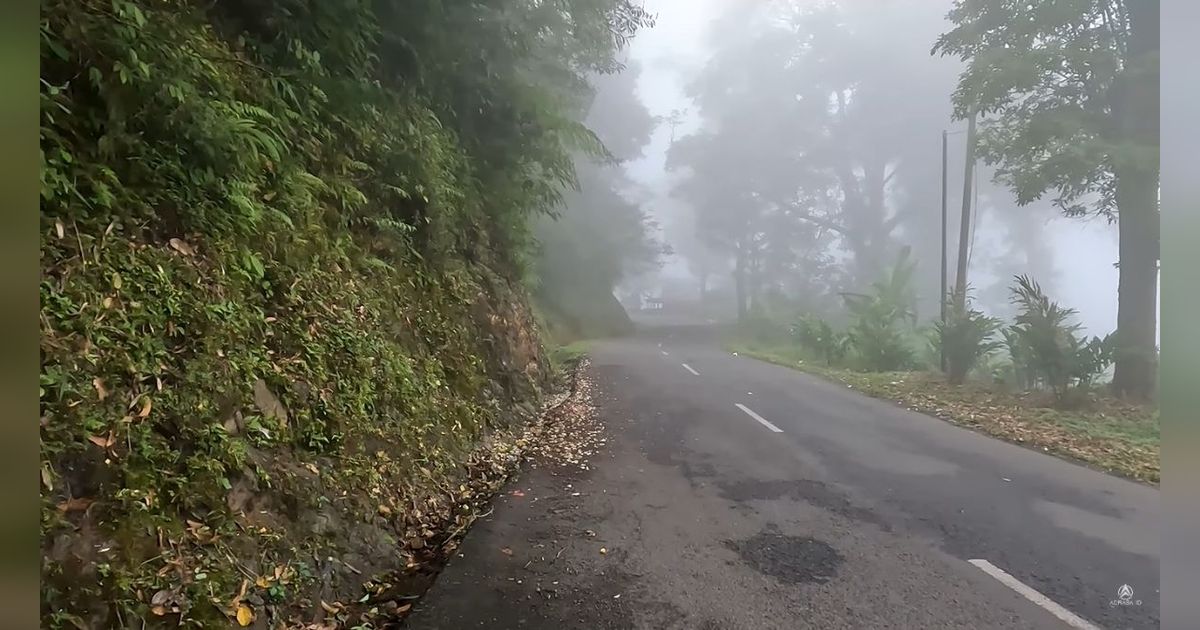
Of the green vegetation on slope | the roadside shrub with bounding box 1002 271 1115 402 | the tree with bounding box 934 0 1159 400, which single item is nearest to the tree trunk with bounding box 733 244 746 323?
the tree with bounding box 934 0 1159 400

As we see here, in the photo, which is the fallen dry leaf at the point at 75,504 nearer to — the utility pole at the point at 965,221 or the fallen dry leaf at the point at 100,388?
the fallen dry leaf at the point at 100,388

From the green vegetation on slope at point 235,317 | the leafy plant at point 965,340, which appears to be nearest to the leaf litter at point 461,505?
the green vegetation on slope at point 235,317

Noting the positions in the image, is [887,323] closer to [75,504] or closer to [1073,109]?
[1073,109]

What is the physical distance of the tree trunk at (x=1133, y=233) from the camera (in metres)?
6.79

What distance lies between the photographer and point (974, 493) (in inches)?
233

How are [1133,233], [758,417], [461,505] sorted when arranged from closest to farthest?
[461,505] → [1133,233] → [758,417]

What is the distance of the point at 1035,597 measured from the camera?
148 inches

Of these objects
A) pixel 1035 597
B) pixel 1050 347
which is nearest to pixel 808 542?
pixel 1035 597

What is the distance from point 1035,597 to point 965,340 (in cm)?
1165

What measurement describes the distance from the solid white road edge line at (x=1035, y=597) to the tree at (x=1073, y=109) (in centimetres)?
456

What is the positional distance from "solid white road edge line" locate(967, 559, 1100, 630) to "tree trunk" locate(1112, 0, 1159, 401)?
12.4ft

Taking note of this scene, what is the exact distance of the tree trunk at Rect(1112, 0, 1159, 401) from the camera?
6.79m

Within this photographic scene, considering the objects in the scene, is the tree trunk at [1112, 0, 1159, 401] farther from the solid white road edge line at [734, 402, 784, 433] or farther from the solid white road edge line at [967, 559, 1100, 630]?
the solid white road edge line at [734, 402, 784, 433]
